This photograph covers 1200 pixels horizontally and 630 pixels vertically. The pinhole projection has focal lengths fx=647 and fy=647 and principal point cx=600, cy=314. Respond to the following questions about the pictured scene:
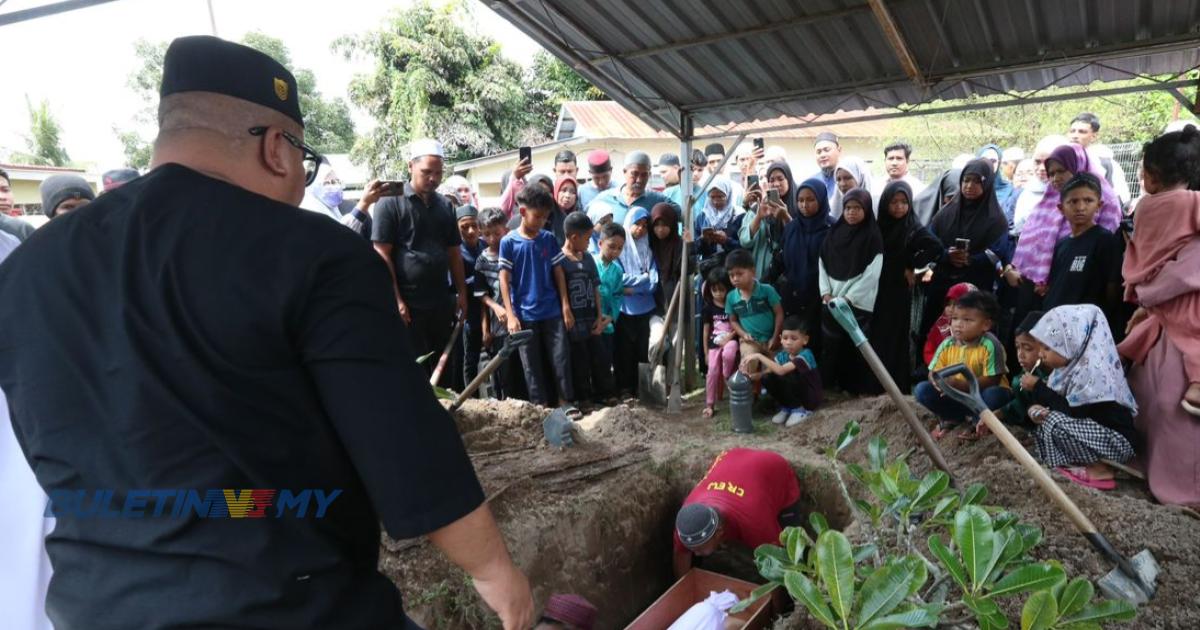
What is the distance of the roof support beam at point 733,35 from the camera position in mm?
3732

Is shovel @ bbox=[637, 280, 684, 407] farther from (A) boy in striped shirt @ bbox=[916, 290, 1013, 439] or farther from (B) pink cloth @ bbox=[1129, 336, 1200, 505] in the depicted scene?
(B) pink cloth @ bbox=[1129, 336, 1200, 505]

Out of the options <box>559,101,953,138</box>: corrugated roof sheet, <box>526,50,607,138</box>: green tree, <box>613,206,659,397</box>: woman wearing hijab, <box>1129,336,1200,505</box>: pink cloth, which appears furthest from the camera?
<box>526,50,607,138</box>: green tree

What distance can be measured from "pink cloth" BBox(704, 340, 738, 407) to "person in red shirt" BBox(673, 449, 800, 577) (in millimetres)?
1533

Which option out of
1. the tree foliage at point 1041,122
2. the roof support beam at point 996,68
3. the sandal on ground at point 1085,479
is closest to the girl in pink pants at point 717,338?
the roof support beam at point 996,68

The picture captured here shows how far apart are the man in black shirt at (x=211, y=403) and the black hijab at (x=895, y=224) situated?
4326 mm

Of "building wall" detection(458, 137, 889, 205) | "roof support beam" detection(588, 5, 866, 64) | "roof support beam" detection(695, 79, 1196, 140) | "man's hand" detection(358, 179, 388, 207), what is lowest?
"man's hand" detection(358, 179, 388, 207)

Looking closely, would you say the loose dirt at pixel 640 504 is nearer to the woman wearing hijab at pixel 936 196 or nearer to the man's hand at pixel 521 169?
the woman wearing hijab at pixel 936 196

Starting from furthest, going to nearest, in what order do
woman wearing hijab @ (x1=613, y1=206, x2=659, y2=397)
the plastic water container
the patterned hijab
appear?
woman wearing hijab @ (x1=613, y1=206, x2=659, y2=397) < the plastic water container < the patterned hijab

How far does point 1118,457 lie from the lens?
285 centimetres

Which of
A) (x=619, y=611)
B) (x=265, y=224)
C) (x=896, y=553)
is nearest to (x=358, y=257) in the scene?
(x=265, y=224)

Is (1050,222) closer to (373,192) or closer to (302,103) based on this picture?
(373,192)

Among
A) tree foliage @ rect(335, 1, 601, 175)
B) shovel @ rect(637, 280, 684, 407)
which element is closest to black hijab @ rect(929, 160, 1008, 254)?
shovel @ rect(637, 280, 684, 407)

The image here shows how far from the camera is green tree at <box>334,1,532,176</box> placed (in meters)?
17.6

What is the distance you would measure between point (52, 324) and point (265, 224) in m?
0.36
